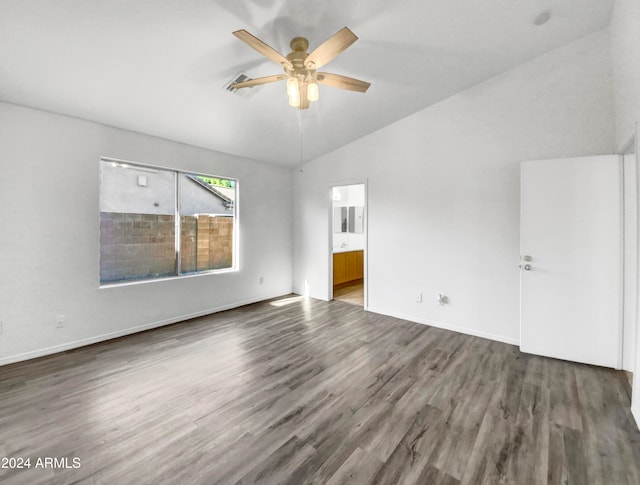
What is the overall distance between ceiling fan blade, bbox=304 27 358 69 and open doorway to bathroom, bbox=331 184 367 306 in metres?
4.14

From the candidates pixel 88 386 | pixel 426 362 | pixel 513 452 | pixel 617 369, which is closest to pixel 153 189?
pixel 88 386

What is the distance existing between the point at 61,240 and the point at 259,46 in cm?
298

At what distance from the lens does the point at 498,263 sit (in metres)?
3.28

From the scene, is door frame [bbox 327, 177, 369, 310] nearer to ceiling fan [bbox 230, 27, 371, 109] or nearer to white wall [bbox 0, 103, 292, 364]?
ceiling fan [bbox 230, 27, 371, 109]

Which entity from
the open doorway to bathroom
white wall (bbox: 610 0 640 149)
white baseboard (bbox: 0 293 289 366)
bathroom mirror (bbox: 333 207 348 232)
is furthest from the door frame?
white wall (bbox: 610 0 640 149)

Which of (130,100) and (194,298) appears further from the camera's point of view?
(194,298)

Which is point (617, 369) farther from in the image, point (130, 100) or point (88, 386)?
point (130, 100)

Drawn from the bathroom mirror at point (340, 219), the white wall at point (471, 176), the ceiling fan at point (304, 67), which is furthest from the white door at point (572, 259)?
the bathroom mirror at point (340, 219)

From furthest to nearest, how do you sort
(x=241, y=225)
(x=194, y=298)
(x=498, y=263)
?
(x=241, y=225), (x=194, y=298), (x=498, y=263)

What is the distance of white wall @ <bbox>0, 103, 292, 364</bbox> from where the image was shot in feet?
8.83

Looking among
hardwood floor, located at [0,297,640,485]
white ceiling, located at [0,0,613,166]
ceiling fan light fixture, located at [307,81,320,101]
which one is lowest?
hardwood floor, located at [0,297,640,485]

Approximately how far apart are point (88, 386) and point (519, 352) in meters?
4.28

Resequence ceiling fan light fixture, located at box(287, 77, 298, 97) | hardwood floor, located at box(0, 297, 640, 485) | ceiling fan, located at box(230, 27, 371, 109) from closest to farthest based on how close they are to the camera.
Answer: hardwood floor, located at box(0, 297, 640, 485), ceiling fan, located at box(230, 27, 371, 109), ceiling fan light fixture, located at box(287, 77, 298, 97)

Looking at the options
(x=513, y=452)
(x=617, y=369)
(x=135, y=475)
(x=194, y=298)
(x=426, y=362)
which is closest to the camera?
(x=135, y=475)
